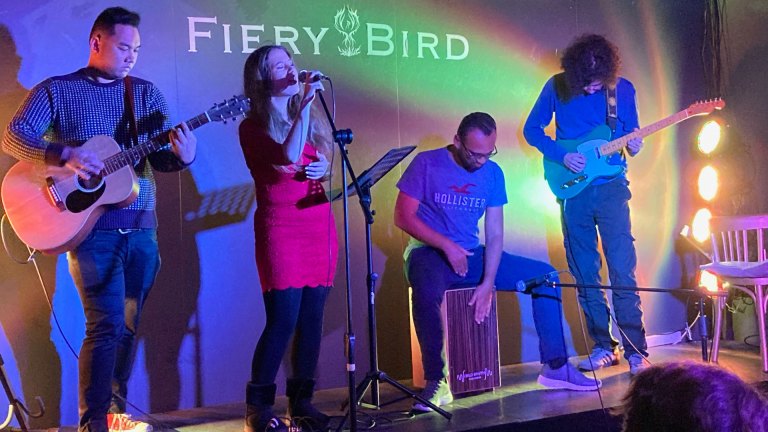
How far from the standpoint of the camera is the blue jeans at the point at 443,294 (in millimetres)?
4184

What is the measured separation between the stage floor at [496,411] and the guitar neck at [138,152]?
1.35 m

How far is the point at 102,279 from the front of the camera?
11.1ft

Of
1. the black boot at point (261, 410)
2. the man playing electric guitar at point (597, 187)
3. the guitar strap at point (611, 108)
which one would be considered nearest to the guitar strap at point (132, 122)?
the black boot at point (261, 410)

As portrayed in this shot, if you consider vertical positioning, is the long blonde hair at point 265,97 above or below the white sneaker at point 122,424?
above

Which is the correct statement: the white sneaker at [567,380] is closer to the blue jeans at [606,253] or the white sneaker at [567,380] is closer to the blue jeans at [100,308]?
the blue jeans at [606,253]

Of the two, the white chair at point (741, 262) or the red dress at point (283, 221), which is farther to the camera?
the white chair at point (741, 262)

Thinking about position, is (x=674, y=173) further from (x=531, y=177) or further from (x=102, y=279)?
(x=102, y=279)

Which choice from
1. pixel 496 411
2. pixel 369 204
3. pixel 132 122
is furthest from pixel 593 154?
pixel 132 122

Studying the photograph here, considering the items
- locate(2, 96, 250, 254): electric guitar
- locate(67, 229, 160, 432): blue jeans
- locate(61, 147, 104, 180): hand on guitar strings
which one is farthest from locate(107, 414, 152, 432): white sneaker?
locate(61, 147, 104, 180): hand on guitar strings

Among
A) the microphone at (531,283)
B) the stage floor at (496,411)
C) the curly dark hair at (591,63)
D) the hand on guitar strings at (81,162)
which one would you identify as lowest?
the stage floor at (496,411)

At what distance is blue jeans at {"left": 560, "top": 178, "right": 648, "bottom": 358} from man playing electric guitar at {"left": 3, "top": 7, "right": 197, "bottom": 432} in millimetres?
2436

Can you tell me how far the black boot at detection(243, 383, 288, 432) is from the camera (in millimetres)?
3547

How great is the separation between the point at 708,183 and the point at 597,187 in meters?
1.52

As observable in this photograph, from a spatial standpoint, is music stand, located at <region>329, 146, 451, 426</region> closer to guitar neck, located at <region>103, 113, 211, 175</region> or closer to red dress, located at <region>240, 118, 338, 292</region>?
red dress, located at <region>240, 118, 338, 292</region>
